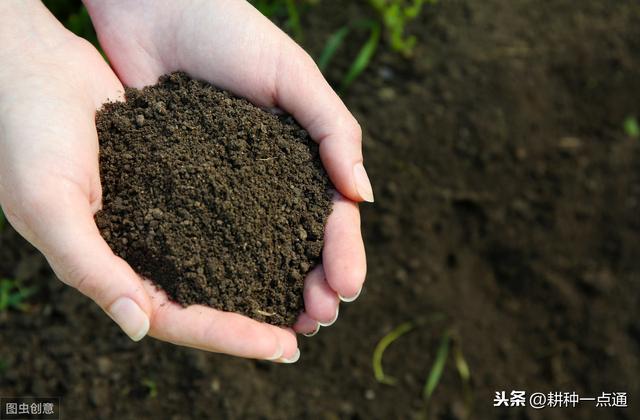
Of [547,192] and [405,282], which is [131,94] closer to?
[405,282]

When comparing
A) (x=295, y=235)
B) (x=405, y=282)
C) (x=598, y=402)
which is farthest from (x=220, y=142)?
(x=598, y=402)

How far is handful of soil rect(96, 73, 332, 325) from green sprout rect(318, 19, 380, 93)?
38.1 inches

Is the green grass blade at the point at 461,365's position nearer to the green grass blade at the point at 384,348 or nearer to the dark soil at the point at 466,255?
the dark soil at the point at 466,255

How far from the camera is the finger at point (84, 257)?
58.2 inches

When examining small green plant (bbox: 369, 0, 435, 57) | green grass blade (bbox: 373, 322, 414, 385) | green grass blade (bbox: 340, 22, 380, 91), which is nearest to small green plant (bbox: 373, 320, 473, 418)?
green grass blade (bbox: 373, 322, 414, 385)

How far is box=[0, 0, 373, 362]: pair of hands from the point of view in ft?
4.95

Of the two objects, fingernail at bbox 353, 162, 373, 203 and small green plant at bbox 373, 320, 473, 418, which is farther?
small green plant at bbox 373, 320, 473, 418

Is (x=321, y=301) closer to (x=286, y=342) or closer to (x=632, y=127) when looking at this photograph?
(x=286, y=342)

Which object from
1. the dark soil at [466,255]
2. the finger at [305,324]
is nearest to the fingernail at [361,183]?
the finger at [305,324]

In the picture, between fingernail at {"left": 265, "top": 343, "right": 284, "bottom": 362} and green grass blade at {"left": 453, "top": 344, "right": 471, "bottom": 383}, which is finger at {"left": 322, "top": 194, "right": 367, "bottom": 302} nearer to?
fingernail at {"left": 265, "top": 343, "right": 284, "bottom": 362}

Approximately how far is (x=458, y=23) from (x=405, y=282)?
4.30 feet

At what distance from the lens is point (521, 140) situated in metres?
2.91

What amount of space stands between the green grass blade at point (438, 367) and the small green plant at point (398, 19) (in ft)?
4.24

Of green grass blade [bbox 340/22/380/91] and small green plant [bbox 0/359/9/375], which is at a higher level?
green grass blade [bbox 340/22/380/91]
